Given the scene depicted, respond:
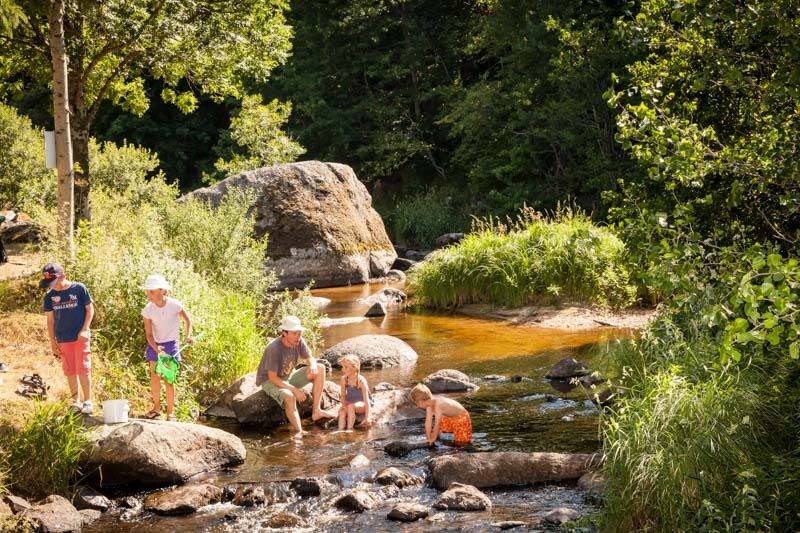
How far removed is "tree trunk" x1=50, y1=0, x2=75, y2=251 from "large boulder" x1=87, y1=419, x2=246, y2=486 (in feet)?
16.9

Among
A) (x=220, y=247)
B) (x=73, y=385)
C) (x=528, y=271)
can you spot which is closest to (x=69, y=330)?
(x=73, y=385)

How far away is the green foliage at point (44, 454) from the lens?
7949mm

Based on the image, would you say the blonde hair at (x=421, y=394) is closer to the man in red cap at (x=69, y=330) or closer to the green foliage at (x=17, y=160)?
the man in red cap at (x=69, y=330)

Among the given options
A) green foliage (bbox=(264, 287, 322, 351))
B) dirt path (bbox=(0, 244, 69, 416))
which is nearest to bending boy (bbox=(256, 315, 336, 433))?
dirt path (bbox=(0, 244, 69, 416))

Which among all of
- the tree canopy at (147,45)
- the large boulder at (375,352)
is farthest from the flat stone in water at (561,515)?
the tree canopy at (147,45)

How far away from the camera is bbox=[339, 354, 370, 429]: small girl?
33.7 feet

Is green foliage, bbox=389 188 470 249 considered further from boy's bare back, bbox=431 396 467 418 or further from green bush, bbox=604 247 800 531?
green bush, bbox=604 247 800 531

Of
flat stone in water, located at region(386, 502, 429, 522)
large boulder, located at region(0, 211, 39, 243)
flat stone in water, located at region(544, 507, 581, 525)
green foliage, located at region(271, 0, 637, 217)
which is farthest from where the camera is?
large boulder, located at region(0, 211, 39, 243)

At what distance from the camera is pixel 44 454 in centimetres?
808

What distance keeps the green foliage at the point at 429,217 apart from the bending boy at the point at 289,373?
20233 millimetres

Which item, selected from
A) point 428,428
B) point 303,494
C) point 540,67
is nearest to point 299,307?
point 428,428

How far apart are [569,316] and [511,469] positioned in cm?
870

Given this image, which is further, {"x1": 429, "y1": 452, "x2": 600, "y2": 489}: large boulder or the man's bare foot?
the man's bare foot

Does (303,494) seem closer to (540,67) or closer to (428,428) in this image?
(428,428)
